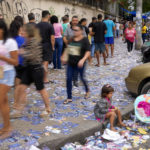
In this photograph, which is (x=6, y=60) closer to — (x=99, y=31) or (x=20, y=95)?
(x=20, y=95)

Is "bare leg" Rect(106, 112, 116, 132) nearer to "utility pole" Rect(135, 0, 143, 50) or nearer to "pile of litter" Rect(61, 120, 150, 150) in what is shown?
"pile of litter" Rect(61, 120, 150, 150)

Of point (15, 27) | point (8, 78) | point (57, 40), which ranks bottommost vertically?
point (8, 78)

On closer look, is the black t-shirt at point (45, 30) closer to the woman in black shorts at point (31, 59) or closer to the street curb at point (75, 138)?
the woman in black shorts at point (31, 59)

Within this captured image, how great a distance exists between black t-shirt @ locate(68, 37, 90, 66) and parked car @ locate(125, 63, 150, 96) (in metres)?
1.33

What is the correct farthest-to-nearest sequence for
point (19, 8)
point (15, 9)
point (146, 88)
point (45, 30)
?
point (19, 8), point (15, 9), point (45, 30), point (146, 88)

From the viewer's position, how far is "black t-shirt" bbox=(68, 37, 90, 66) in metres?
5.61

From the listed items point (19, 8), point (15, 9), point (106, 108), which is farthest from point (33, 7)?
point (106, 108)

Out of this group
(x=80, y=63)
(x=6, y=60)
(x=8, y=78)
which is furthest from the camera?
(x=80, y=63)

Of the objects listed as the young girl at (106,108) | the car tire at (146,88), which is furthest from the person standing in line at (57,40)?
the young girl at (106,108)

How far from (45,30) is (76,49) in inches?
81.7

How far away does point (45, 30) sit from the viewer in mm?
7340

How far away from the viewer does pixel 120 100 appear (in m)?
6.21

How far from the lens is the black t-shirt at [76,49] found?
5.61 metres

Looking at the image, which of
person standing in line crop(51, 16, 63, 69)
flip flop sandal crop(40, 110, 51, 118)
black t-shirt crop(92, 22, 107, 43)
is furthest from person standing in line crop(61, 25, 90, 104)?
black t-shirt crop(92, 22, 107, 43)
